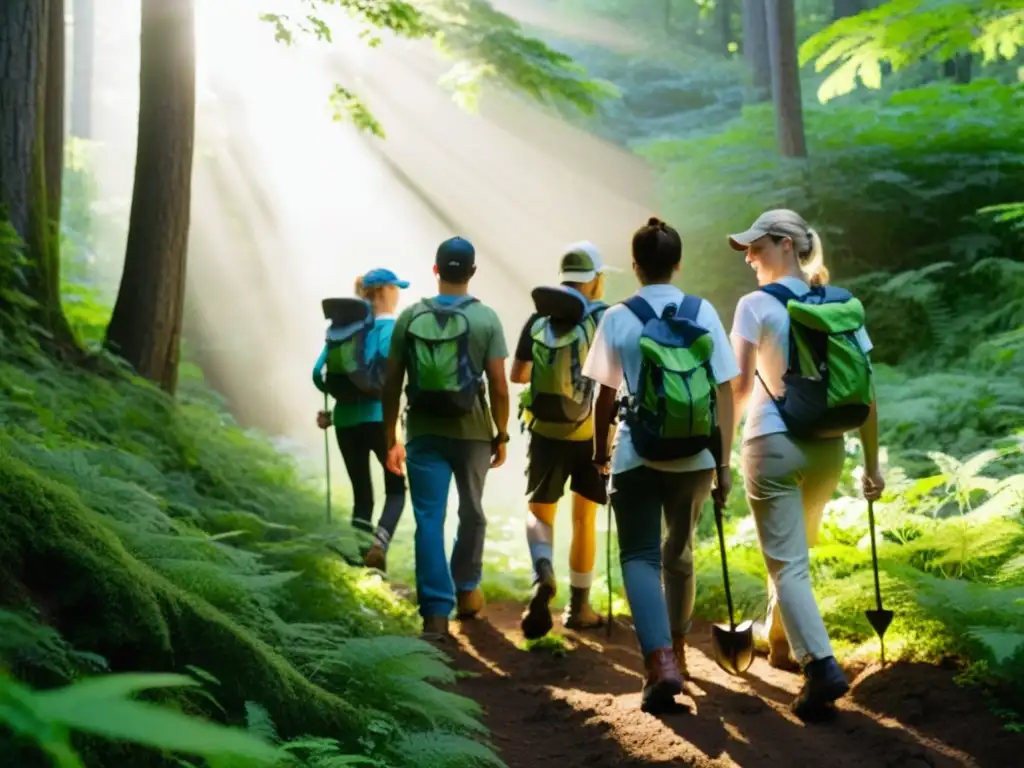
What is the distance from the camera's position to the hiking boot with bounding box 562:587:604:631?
693 cm

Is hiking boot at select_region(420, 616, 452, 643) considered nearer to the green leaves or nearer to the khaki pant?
the khaki pant

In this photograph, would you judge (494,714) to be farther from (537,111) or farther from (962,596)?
(537,111)

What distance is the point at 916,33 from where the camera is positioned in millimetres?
9547

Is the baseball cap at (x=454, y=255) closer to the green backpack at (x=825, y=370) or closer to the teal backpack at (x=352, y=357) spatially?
the teal backpack at (x=352, y=357)

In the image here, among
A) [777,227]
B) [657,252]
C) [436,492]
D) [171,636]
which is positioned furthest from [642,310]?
[171,636]

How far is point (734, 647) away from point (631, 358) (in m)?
1.50

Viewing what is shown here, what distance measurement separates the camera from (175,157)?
8.22m

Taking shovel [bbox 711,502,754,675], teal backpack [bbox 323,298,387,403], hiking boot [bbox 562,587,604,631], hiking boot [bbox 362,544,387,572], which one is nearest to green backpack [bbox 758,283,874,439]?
shovel [bbox 711,502,754,675]

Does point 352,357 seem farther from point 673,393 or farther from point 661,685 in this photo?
point 661,685

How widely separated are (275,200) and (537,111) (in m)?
6.64

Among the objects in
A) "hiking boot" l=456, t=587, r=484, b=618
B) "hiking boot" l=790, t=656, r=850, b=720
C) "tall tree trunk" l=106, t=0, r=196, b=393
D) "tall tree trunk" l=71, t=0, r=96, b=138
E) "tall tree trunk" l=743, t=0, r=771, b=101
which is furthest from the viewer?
"tall tree trunk" l=71, t=0, r=96, b=138

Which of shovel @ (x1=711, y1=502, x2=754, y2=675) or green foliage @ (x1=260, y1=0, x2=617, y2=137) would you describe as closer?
shovel @ (x1=711, y1=502, x2=754, y2=675)

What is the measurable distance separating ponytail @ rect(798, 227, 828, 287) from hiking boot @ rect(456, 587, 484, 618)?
3.14 meters

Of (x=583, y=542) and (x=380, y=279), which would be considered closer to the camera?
(x=583, y=542)
